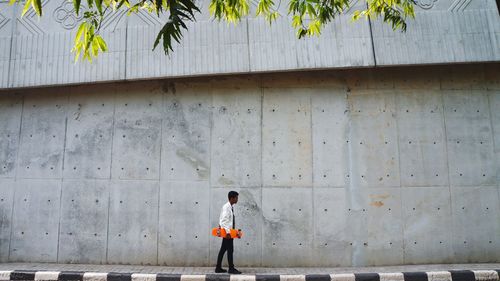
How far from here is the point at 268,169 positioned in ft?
27.0

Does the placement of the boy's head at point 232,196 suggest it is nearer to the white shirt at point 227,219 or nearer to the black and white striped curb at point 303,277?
the white shirt at point 227,219

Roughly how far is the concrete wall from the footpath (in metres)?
3.89

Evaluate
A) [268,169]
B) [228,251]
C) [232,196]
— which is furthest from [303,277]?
[268,169]

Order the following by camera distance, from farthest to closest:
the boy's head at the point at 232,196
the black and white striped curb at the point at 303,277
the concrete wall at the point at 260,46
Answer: the concrete wall at the point at 260,46 → the boy's head at the point at 232,196 → the black and white striped curb at the point at 303,277

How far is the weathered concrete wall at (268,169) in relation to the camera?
26.3 feet

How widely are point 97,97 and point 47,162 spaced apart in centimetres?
180

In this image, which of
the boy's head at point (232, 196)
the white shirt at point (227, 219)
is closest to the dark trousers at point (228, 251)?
the white shirt at point (227, 219)

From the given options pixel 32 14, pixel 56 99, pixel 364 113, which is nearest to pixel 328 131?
pixel 364 113

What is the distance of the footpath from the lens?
678 centimetres

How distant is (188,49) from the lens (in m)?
8.19

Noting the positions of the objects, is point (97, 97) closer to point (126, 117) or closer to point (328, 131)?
point (126, 117)

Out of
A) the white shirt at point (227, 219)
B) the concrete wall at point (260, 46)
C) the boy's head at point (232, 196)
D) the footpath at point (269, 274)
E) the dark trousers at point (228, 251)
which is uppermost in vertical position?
the concrete wall at point (260, 46)

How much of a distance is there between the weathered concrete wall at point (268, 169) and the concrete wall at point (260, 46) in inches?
20.9

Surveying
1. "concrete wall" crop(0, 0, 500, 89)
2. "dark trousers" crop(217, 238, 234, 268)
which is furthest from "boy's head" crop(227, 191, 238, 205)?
"concrete wall" crop(0, 0, 500, 89)
